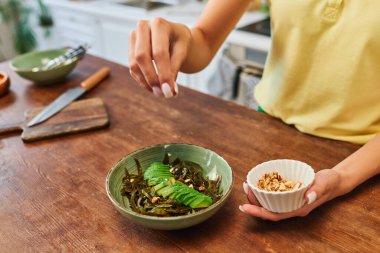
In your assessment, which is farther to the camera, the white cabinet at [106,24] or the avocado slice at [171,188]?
the white cabinet at [106,24]

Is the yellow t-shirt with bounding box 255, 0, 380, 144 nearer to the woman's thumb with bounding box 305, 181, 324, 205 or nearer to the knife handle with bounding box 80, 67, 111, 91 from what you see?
the woman's thumb with bounding box 305, 181, 324, 205

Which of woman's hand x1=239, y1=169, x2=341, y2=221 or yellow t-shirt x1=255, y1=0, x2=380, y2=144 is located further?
yellow t-shirt x1=255, y1=0, x2=380, y2=144

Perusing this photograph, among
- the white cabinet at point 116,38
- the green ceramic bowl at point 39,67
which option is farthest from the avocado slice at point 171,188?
the white cabinet at point 116,38

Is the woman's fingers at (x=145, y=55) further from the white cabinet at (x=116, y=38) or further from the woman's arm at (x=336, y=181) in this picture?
the white cabinet at (x=116, y=38)

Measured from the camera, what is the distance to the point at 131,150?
37.7 inches

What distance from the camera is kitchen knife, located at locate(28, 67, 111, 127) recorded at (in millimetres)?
1123

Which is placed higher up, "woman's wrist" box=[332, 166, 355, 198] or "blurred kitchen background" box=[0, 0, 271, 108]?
"woman's wrist" box=[332, 166, 355, 198]

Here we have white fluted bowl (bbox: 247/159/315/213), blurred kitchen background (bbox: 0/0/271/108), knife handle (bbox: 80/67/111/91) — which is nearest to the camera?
white fluted bowl (bbox: 247/159/315/213)

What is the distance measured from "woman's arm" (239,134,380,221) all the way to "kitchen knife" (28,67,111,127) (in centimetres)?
69

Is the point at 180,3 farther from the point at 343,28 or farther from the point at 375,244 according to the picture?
the point at 375,244

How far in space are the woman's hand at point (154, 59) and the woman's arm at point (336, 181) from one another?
0.91ft

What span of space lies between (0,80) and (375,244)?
1250mm

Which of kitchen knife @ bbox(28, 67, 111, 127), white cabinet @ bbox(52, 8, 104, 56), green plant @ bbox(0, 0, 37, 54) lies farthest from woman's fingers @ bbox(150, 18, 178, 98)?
green plant @ bbox(0, 0, 37, 54)

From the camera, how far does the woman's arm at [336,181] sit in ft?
2.21
